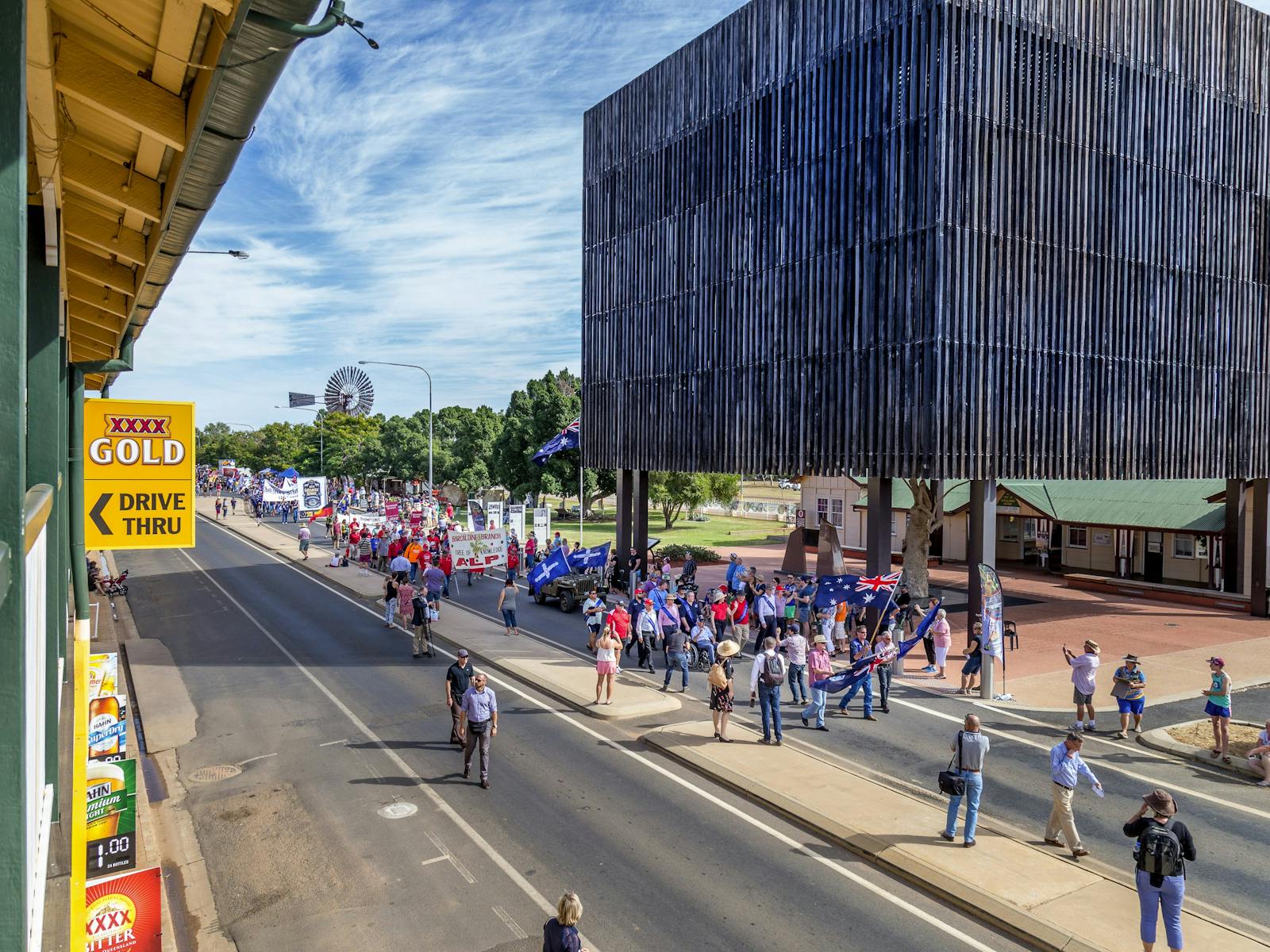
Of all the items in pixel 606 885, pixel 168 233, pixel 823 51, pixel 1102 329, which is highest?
pixel 823 51

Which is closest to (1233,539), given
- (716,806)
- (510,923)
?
(716,806)

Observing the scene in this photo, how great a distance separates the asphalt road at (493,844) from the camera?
27.4 feet

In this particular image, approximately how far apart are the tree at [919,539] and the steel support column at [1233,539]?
11.1m

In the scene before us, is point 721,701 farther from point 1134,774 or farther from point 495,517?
point 495,517

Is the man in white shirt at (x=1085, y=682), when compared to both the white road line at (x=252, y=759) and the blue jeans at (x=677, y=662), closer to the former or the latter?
the blue jeans at (x=677, y=662)

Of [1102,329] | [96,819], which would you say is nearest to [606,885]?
[96,819]

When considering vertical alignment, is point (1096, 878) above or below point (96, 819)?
below

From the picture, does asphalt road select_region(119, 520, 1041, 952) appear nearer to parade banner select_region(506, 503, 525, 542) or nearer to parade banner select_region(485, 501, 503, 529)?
parade banner select_region(506, 503, 525, 542)

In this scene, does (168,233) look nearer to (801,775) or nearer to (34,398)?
(34,398)

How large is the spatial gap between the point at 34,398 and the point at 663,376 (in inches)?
947

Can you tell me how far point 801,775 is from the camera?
12164 mm

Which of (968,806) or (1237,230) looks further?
(1237,230)

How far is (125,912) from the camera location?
253 inches

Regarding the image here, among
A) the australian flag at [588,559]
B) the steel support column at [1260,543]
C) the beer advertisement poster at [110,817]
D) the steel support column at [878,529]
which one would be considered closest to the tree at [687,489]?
the australian flag at [588,559]
